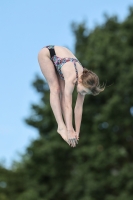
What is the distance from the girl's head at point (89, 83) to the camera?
8.61 metres

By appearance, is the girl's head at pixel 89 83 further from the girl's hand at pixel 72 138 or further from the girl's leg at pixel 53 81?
the girl's hand at pixel 72 138

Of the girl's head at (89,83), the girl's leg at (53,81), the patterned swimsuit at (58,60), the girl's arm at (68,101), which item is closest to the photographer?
the girl's head at (89,83)

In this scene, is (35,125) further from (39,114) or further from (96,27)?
(96,27)

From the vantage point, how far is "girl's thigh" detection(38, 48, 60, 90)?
9094mm

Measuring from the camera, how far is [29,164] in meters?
34.2

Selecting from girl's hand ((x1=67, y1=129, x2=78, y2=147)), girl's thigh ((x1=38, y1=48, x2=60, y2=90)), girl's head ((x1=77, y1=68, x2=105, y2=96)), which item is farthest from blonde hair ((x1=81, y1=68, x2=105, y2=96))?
girl's hand ((x1=67, y1=129, x2=78, y2=147))

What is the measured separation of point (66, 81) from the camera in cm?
874

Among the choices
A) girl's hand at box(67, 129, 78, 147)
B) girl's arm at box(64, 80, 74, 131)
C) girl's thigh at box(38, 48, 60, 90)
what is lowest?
girl's hand at box(67, 129, 78, 147)

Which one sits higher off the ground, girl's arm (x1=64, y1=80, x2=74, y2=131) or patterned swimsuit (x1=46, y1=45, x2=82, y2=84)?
patterned swimsuit (x1=46, y1=45, x2=82, y2=84)

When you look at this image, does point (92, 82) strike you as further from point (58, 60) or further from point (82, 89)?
point (58, 60)

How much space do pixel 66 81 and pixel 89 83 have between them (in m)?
0.38

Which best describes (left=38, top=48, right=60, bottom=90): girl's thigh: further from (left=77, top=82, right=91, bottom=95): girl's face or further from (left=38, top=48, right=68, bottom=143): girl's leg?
(left=77, top=82, right=91, bottom=95): girl's face

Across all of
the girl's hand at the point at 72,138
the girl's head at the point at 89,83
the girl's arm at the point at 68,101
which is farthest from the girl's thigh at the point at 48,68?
the girl's hand at the point at 72,138

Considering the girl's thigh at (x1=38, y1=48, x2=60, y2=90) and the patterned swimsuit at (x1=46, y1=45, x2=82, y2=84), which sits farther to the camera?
the girl's thigh at (x1=38, y1=48, x2=60, y2=90)
